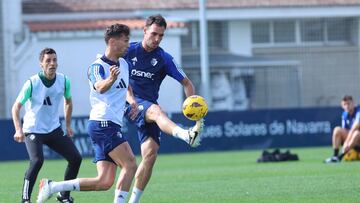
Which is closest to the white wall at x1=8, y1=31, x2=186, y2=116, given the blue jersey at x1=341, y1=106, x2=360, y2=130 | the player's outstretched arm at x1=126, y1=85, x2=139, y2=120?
the blue jersey at x1=341, y1=106, x2=360, y2=130

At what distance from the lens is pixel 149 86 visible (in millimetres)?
13352

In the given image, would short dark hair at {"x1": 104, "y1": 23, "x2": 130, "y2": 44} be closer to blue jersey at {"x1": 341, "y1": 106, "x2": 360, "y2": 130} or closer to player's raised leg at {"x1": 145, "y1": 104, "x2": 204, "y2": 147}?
player's raised leg at {"x1": 145, "y1": 104, "x2": 204, "y2": 147}

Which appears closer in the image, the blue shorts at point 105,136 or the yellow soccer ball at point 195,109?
the blue shorts at point 105,136

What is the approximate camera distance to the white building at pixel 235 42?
38.7 m

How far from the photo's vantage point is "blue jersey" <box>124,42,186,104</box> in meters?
13.3

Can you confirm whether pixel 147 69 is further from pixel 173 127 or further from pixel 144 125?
pixel 173 127

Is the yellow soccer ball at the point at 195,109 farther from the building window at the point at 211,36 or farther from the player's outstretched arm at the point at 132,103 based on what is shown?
the building window at the point at 211,36

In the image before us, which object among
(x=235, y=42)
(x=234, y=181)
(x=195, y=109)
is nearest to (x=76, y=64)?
(x=235, y=42)

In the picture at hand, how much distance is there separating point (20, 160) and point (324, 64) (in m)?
17.8

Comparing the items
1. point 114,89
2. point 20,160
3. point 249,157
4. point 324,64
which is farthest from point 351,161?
point 324,64

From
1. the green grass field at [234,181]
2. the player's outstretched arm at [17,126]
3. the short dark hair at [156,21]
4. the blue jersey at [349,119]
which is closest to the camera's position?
the short dark hair at [156,21]

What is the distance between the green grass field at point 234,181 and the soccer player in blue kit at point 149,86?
1526 mm

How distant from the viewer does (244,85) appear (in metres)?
40.9

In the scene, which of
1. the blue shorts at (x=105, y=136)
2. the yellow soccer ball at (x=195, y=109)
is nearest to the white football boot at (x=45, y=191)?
the blue shorts at (x=105, y=136)
